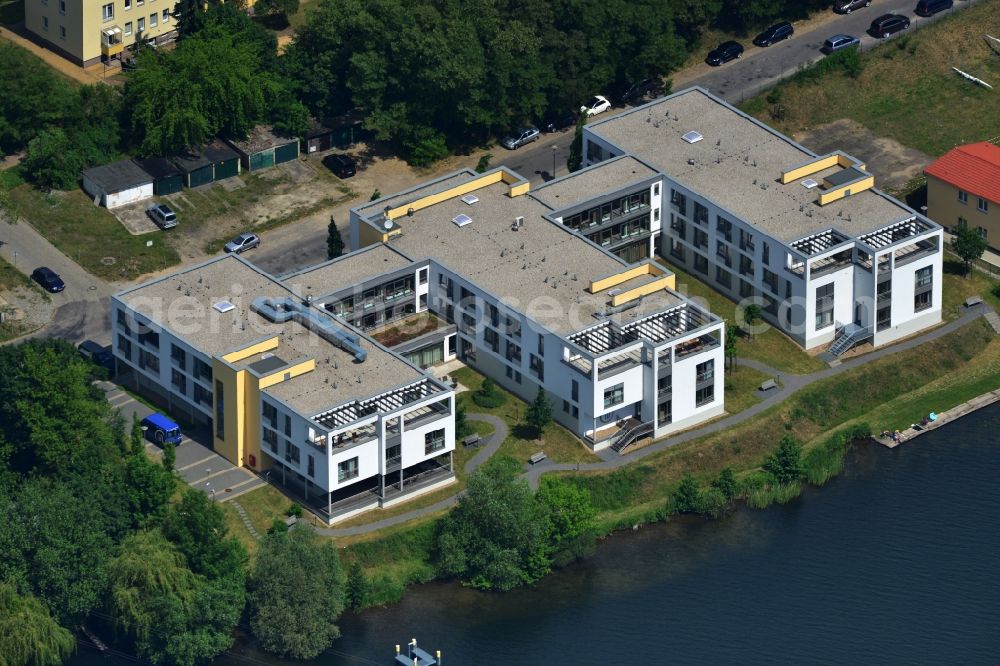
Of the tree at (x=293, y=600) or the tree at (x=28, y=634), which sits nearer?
the tree at (x=28, y=634)

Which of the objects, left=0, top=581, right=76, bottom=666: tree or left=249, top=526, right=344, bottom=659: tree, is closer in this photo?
left=0, top=581, right=76, bottom=666: tree

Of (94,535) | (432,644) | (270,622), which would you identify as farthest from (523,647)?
(94,535)

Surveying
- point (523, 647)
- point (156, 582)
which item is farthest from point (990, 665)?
point (156, 582)

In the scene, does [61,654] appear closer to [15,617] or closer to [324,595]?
[15,617]

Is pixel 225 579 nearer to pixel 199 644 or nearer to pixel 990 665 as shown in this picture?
pixel 199 644
